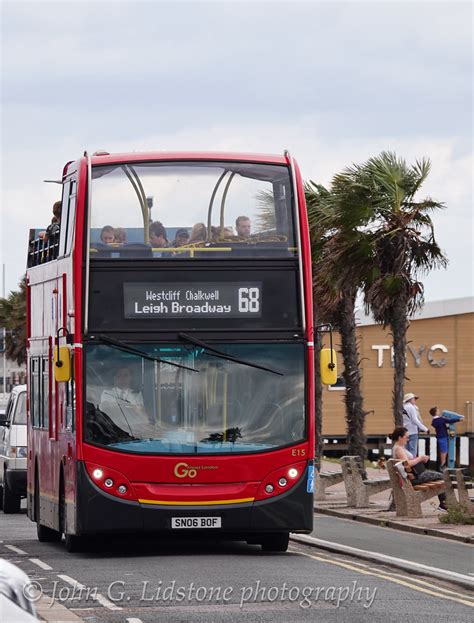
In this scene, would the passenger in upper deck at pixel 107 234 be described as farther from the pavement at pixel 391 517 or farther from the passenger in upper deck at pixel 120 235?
the pavement at pixel 391 517

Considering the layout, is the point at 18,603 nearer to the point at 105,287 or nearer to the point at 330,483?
the point at 105,287

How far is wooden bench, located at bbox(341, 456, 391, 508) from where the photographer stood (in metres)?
27.8

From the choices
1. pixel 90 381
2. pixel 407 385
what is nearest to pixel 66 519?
pixel 90 381

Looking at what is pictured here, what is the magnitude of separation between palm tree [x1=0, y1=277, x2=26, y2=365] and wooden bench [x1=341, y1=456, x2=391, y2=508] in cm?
3668

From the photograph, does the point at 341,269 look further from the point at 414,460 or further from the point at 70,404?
the point at 70,404

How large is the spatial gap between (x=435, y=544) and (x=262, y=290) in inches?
184

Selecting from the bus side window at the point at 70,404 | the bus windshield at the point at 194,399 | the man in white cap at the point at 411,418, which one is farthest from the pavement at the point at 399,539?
the bus side window at the point at 70,404

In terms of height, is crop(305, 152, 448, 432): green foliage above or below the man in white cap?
above

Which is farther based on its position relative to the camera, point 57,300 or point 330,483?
point 330,483

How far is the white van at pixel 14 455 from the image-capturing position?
95.2 feet

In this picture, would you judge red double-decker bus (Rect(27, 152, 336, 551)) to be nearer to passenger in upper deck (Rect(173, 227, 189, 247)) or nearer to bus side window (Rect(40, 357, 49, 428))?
passenger in upper deck (Rect(173, 227, 189, 247))

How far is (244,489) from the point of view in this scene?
57.8ft

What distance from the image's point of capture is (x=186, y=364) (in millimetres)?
17703

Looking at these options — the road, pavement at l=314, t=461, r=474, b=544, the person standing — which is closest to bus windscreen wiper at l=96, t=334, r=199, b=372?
the road
